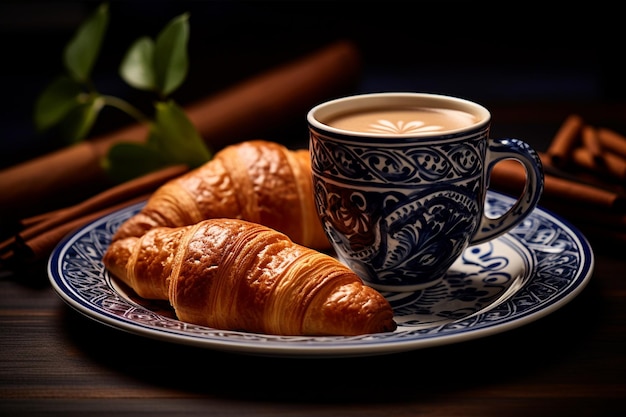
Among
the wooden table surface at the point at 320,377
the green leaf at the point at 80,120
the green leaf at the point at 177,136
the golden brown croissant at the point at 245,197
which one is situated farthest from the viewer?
the green leaf at the point at 80,120

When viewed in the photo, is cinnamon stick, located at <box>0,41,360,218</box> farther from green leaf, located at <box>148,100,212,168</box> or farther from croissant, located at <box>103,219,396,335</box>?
croissant, located at <box>103,219,396,335</box>

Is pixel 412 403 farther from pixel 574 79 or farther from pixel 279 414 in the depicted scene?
pixel 574 79

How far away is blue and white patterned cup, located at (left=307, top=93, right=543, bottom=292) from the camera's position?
1.23 metres

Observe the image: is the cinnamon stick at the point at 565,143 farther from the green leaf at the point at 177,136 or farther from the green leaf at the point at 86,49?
the green leaf at the point at 86,49

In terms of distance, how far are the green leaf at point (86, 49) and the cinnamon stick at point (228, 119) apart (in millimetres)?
172

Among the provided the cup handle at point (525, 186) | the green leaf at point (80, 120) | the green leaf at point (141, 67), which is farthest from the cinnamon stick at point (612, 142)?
the green leaf at point (80, 120)

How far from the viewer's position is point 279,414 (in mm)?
1003

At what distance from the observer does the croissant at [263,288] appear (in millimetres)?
1138

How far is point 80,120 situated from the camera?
2.01 meters

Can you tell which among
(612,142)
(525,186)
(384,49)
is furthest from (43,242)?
(384,49)

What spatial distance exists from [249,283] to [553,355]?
44 centimetres

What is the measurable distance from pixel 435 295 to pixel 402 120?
31 centimetres

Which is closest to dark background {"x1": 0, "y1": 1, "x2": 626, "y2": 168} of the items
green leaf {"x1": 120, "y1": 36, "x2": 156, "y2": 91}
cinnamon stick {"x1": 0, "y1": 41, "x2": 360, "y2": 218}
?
cinnamon stick {"x1": 0, "y1": 41, "x2": 360, "y2": 218}

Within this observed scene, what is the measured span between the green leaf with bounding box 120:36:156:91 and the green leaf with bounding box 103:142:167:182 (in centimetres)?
15
